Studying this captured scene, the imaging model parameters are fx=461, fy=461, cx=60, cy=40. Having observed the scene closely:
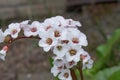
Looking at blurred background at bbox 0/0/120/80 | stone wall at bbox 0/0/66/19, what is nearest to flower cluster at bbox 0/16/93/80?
blurred background at bbox 0/0/120/80

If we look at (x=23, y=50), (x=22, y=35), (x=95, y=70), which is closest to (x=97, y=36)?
(x=23, y=50)

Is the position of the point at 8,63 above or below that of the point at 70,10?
below

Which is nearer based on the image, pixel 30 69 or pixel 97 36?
pixel 30 69

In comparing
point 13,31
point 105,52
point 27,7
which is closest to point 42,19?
point 27,7

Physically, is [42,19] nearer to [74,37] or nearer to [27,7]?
[27,7]

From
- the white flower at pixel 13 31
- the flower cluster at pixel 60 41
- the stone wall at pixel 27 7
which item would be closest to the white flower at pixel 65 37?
the flower cluster at pixel 60 41

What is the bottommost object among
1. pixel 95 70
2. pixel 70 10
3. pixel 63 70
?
pixel 63 70

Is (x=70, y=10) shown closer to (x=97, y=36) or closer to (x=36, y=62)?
(x=97, y=36)
